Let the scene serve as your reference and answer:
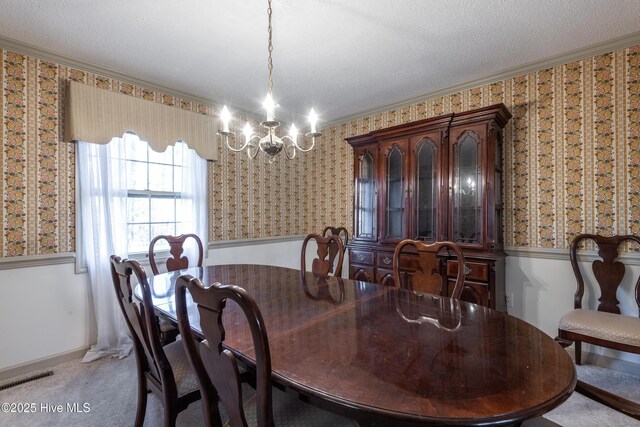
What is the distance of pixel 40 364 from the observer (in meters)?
2.33

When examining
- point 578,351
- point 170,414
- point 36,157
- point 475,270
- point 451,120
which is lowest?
point 578,351

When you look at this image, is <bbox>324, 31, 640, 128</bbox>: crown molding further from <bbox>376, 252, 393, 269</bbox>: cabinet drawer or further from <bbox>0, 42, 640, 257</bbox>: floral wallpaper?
<bbox>376, 252, 393, 269</bbox>: cabinet drawer

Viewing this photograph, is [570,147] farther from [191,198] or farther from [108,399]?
[108,399]

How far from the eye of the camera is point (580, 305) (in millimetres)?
2305

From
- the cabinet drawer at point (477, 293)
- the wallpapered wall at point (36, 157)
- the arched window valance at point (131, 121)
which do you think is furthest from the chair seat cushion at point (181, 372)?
the cabinet drawer at point (477, 293)

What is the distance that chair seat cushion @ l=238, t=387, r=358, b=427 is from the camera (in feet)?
3.45

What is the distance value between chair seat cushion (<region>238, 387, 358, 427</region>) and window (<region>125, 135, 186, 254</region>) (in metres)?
2.41

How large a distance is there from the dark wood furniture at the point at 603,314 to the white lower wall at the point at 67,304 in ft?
0.41

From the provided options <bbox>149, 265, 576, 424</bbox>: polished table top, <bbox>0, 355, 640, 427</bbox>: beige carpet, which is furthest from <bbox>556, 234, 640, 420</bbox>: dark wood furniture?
<bbox>149, 265, 576, 424</bbox>: polished table top

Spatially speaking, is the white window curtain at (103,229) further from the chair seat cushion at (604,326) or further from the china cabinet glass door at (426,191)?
the chair seat cushion at (604,326)

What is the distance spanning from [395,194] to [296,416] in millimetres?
2407

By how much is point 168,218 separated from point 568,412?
3.56 m

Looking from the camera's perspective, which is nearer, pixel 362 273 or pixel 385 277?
pixel 385 277

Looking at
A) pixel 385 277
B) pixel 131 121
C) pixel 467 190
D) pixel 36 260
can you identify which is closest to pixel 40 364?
pixel 36 260
